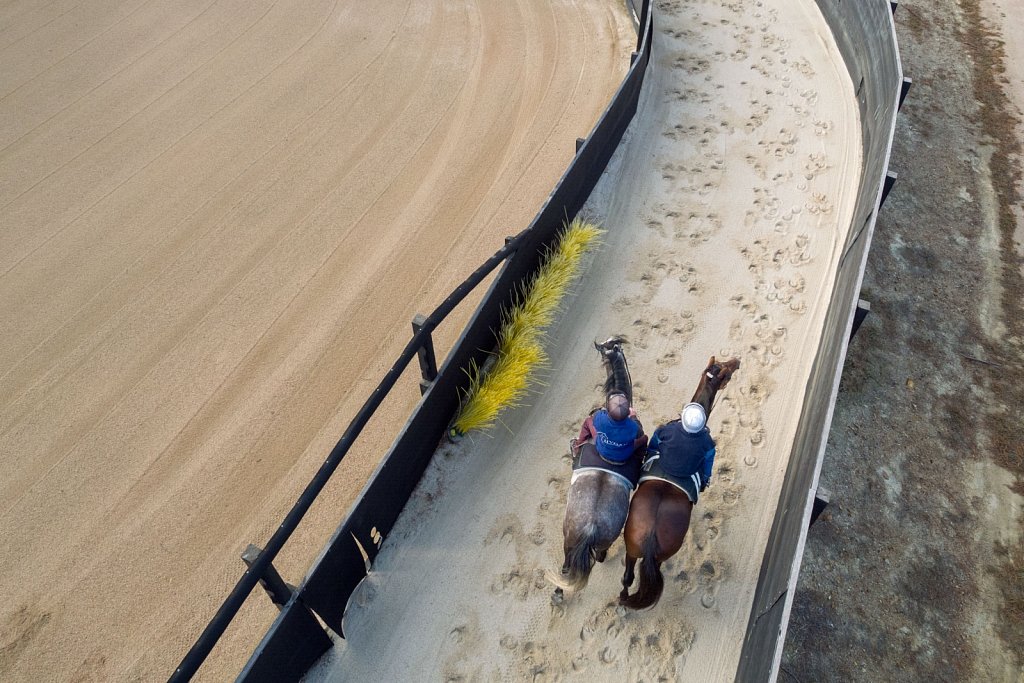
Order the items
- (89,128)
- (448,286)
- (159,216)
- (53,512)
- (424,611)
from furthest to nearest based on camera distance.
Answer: (89,128)
(159,216)
(448,286)
(53,512)
(424,611)

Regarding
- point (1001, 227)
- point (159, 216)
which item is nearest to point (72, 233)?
point (159, 216)

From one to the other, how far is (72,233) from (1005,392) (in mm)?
8078

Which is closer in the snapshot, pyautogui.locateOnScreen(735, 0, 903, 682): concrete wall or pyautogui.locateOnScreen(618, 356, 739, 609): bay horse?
pyautogui.locateOnScreen(735, 0, 903, 682): concrete wall

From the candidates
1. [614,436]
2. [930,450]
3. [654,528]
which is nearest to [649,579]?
[654,528]

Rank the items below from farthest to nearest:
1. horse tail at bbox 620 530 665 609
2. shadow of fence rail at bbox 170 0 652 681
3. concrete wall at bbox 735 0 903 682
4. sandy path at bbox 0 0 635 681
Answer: sandy path at bbox 0 0 635 681
horse tail at bbox 620 530 665 609
concrete wall at bbox 735 0 903 682
shadow of fence rail at bbox 170 0 652 681

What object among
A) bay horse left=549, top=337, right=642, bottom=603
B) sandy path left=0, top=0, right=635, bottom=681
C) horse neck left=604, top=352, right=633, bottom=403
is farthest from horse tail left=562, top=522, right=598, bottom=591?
sandy path left=0, top=0, right=635, bottom=681

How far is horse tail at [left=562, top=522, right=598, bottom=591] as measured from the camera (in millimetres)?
3463

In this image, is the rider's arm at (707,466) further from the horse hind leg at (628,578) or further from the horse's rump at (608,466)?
the horse hind leg at (628,578)

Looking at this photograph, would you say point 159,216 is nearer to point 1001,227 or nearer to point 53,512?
point 53,512

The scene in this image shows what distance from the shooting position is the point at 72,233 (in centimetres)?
584

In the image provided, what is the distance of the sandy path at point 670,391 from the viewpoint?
3736 millimetres

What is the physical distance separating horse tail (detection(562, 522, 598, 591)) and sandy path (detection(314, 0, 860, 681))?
0.45 meters

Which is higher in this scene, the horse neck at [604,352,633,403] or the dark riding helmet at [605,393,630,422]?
the dark riding helmet at [605,393,630,422]

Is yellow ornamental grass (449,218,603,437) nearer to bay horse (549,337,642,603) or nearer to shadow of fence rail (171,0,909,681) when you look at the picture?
shadow of fence rail (171,0,909,681)
